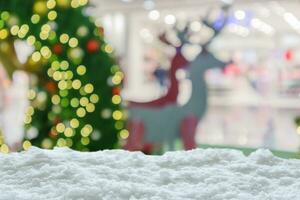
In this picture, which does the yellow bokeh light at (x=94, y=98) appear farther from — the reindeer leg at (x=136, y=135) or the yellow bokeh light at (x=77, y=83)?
the reindeer leg at (x=136, y=135)

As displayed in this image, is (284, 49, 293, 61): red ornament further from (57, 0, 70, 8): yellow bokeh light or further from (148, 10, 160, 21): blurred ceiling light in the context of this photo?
(57, 0, 70, 8): yellow bokeh light

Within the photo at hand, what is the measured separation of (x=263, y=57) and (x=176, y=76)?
3009 mm

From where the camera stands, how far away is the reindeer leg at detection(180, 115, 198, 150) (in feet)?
11.2

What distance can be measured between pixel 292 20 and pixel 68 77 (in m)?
4.07

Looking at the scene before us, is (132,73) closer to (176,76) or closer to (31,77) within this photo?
(176,76)

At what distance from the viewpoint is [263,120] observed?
6242mm

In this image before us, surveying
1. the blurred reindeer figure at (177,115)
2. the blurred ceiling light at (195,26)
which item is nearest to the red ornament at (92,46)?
the blurred reindeer figure at (177,115)

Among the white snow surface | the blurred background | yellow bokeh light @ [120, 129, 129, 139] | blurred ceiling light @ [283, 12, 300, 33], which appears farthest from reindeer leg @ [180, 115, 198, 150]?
blurred ceiling light @ [283, 12, 300, 33]

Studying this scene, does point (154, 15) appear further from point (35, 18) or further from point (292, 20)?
point (35, 18)

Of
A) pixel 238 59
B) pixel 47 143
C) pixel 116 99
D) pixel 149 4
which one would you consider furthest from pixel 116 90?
pixel 238 59

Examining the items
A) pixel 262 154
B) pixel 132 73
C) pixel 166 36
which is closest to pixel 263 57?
pixel 132 73

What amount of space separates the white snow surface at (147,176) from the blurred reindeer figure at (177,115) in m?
2.64

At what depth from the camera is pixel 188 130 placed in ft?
11.2

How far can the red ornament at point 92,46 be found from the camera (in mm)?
2639
